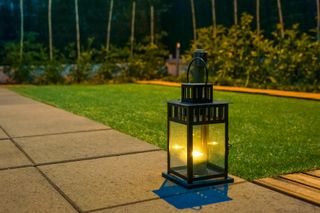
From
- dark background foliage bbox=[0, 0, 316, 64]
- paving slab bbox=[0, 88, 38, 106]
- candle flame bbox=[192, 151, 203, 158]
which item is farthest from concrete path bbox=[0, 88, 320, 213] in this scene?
dark background foliage bbox=[0, 0, 316, 64]

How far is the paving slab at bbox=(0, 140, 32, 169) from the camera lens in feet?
13.0

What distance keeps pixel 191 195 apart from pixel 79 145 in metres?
2.03

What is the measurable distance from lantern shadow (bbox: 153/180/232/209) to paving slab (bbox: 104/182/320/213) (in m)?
0.05

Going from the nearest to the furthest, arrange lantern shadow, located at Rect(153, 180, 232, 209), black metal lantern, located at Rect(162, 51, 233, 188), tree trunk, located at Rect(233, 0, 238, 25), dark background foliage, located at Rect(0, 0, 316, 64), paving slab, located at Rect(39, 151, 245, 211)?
1. lantern shadow, located at Rect(153, 180, 232, 209)
2. paving slab, located at Rect(39, 151, 245, 211)
3. black metal lantern, located at Rect(162, 51, 233, 188)
4. tree trunk, located at Rect(233, 0, 238, 25)
5. dark background foliage, located at Rect(0, 0, 316, 64)

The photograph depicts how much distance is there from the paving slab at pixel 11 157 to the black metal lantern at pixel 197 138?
142cm

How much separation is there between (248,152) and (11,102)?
20.8ft

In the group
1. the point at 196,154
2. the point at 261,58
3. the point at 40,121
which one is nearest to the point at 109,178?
the point at 196,154

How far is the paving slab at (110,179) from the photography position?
299 centimetres

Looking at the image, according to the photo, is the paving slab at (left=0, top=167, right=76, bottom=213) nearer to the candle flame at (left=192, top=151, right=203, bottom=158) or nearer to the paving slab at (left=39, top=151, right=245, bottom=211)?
the paving slab at (left=39, top=151, right=245, bottom=211)

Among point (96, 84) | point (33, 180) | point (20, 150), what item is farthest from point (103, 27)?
point (33, 180)

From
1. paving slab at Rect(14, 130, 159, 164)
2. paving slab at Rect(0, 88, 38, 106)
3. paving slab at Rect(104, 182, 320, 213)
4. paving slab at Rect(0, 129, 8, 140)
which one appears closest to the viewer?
paving slab at Rect(104, 182, 320, 213)

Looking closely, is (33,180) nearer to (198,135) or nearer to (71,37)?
(198,135)

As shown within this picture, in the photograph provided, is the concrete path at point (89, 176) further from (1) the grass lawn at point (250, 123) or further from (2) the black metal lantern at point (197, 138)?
(1) the grass lawn at point (250, 123)

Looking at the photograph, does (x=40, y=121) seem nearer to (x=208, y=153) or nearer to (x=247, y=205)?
(x=208, y=153)
